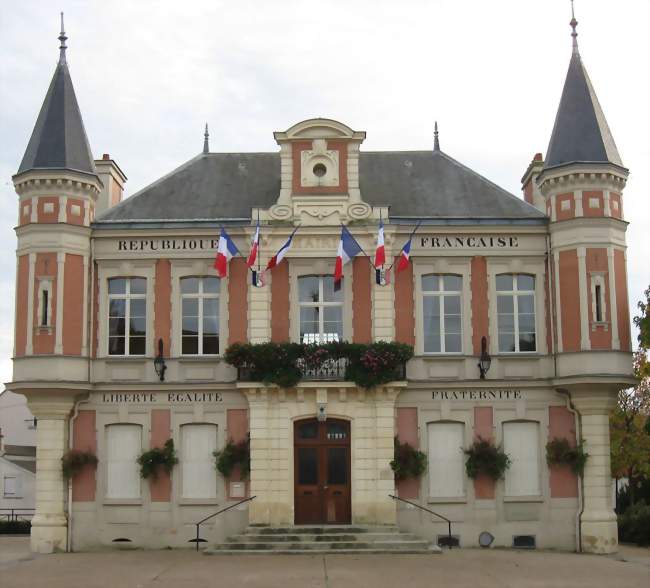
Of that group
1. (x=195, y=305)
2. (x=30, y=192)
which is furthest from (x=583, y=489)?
(x=30, y=192)

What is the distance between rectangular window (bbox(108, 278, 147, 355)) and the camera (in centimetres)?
2573

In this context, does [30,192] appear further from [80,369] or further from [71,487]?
[71,487]

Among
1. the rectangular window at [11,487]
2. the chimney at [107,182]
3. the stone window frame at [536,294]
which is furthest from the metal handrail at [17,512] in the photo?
the stone window frame at [536,294]

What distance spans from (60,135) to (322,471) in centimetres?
1051

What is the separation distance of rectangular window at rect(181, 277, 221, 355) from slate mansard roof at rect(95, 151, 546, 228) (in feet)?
5.58

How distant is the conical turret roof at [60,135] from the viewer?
84.0ft

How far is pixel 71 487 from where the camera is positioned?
982 inches

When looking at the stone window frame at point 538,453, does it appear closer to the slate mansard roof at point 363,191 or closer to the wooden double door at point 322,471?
the wooden double door at point 322,471

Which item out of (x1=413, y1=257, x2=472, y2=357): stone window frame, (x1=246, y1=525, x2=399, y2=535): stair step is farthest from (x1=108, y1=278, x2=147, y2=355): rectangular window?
(x1=413, y1=257, x2=472, y2=357): stone window frame

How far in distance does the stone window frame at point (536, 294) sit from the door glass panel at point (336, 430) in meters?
4.06

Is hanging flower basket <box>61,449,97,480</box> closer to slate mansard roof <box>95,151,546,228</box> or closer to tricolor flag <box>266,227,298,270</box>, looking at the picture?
slate mansard roof <box>95,151,546,228</box>

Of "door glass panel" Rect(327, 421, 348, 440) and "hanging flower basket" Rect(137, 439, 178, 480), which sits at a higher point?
"door glass panel" Rect(327, 421, 348, 440)

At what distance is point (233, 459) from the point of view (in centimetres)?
2483

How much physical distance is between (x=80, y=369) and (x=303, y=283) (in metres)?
5.79
